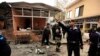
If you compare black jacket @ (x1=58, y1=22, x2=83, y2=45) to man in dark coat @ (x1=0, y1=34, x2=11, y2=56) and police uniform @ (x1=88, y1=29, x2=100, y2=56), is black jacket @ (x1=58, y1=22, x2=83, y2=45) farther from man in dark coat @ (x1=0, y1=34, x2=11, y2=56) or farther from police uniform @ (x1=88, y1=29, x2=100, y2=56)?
man in dark coat @ (x1=0, y1=34, x2=11, y2=56)

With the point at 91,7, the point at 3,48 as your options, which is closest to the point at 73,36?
the point at 3,48

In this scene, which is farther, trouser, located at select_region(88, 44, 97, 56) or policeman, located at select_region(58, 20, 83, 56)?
trouser, located at select_region(88, 44, 97, 56)

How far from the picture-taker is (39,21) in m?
18.5

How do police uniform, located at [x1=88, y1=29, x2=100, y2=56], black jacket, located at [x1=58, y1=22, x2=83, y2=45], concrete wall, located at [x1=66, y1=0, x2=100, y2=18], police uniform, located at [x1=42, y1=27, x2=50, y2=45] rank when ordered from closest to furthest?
black jacket, located at [x1=58, y1=22, x2=83, y2=45]
police uniform, located at [x1=88, y1=29, x2=100, y2=56]
police uniform, located at [x1=42, y1=27, x2=50, y2=45]
concrete wall, located at [x1=66, y1=0, x2=100, y2=18]

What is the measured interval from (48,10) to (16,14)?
297 cm

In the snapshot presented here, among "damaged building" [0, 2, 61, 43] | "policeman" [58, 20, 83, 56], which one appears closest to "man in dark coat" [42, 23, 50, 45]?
"damaged building" [0, 2, 61, 43]

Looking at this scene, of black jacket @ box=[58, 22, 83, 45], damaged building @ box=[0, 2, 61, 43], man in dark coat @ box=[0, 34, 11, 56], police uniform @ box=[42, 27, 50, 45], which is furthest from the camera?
damaged building @ box=[0, 2, 61, 43]

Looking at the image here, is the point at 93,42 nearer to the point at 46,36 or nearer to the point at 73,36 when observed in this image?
the point at 73,36

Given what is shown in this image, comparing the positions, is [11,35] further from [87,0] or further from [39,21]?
[87,0]

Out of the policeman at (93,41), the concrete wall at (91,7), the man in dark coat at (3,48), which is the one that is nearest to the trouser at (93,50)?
the policeman at (93,41)

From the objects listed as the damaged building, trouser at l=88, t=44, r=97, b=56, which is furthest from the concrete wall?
trouser at l=88, t=44, r=97, b=56

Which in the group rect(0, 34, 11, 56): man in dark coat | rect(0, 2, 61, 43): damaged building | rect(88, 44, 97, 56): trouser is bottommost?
rect(88, 44, 97, 56): trouser

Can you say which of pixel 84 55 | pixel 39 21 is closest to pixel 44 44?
pixel 84 55

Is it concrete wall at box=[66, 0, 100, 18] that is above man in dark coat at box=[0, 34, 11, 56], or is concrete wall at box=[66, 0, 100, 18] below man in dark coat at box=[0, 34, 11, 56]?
above
